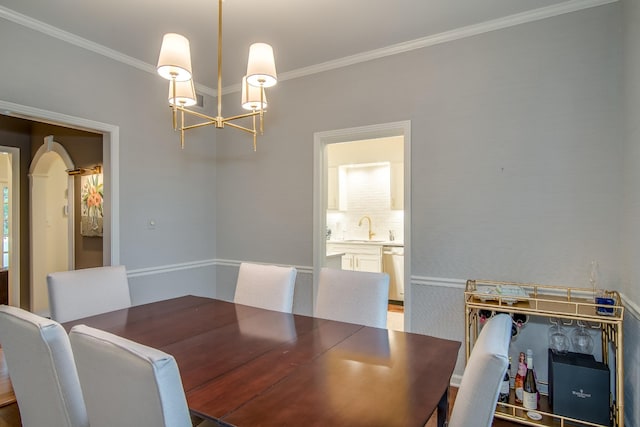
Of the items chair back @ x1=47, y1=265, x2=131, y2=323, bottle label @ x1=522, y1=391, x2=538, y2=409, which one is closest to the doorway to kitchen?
bottle label @ x1=522, y1=391, x2=538, y2=409

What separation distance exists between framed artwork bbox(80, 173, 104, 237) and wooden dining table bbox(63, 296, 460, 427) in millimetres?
2337

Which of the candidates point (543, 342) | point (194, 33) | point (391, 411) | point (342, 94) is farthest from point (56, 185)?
point (543, 342)

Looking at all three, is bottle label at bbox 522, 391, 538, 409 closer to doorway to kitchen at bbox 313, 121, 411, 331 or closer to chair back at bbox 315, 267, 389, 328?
chair back at bbox 315, 267, 389, 328

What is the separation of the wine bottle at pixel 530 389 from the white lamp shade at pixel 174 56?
2668 mm

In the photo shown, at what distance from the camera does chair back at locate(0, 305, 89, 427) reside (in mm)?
1189

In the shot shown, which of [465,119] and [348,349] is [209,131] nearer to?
[465,119]

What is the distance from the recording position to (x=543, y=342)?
2418 mm

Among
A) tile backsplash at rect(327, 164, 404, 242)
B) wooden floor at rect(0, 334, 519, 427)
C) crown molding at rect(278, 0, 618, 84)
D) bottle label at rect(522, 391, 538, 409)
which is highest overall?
crown molding at rect(278, 0, 618, 84)

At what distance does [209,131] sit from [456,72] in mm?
Result: 2563

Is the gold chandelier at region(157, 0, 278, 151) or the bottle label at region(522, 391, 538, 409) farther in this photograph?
the bottle label at region(522, 391, 538, 409)

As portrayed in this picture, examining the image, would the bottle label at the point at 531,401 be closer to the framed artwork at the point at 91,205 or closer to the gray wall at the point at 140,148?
the gray wall at the point at 140,148

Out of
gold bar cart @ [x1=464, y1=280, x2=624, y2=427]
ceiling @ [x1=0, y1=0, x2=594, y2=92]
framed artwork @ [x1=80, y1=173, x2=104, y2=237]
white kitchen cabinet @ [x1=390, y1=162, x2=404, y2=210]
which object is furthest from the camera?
white kitchen cabinet @ [x1=390, y1=162, x2=404, y2=210]

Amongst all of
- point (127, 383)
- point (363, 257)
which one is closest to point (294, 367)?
point (127, 383)

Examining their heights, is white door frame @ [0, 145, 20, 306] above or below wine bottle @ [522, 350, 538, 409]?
above
